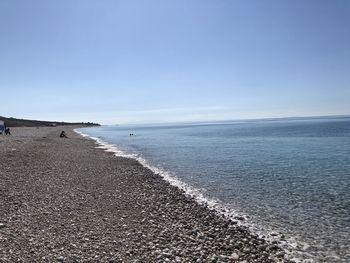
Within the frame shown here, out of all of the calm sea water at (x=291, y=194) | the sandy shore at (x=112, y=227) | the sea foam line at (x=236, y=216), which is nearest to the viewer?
the sandy shore at (x=112, y=227)

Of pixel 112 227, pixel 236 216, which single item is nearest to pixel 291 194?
pixel 236 216

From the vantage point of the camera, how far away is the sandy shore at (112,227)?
31.1 ft

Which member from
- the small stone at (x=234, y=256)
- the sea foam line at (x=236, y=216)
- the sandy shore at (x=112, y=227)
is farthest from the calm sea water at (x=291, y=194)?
the small stone at (x=234, y=256)

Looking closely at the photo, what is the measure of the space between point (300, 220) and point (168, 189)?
802 cm

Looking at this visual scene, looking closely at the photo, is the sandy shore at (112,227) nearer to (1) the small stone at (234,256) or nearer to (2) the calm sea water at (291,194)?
(1) the small stone at (234,256)

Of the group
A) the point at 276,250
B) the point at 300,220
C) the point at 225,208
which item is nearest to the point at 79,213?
the point at 225,208

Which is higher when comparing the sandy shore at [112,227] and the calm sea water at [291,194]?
the sandy shore at [112,227]

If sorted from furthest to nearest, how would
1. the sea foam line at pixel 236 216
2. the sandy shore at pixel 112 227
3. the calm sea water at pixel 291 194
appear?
the calm sea water at pixel 291 194 → the sea foam line at pixel 236 216 → the sandy shore at pixel 112 227

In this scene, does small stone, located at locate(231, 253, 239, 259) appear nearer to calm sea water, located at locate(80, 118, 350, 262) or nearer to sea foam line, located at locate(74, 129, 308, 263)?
sea foam line, located at locate(74, 129, 308, 263)

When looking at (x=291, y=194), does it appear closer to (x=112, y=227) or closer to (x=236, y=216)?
(x=236, y=216)

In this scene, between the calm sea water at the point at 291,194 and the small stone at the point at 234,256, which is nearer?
the small stone at the point at 234,256

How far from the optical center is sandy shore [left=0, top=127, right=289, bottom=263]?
373 inches

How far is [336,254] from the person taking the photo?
1033cm

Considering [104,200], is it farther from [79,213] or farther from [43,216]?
[43,216]
